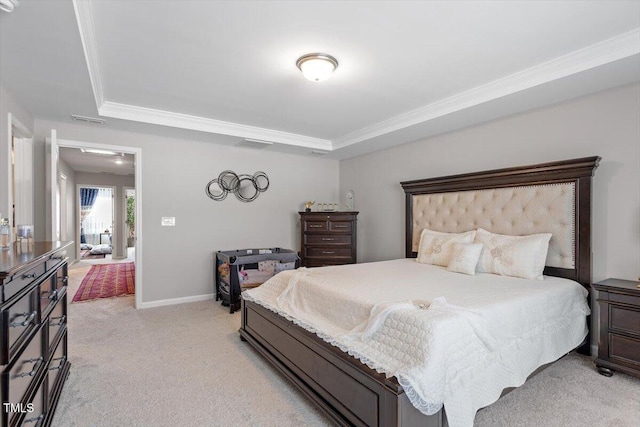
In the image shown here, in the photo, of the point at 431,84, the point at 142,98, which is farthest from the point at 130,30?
the point at 431,84

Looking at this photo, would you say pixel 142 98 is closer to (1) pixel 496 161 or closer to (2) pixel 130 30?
(2) pixel 130 30

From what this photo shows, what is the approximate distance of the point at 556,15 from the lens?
207 cm

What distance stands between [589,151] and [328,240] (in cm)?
333

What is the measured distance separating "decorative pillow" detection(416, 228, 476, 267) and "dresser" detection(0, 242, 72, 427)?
335cm

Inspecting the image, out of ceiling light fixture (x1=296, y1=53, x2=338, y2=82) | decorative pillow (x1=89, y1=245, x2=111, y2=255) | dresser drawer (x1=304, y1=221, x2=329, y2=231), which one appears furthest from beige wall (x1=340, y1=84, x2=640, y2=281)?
decorative pillow (x1=89, y1=245, x2=111, y2=255)

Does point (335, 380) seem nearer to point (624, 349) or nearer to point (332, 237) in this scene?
point (624, 349)

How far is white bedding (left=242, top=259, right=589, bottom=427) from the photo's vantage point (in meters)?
1.66

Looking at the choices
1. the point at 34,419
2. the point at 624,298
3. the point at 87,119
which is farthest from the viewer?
the point at 87,119

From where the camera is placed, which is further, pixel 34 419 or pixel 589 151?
pixel 589 151

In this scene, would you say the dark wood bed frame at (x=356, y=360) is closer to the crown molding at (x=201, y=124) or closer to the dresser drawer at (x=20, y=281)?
the dresser drawer at (x=20, y=281)

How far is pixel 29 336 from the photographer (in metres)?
1.46

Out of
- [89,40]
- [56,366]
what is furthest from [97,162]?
[56,366]

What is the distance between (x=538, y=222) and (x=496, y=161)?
830mm

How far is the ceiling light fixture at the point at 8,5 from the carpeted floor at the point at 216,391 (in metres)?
2.32
